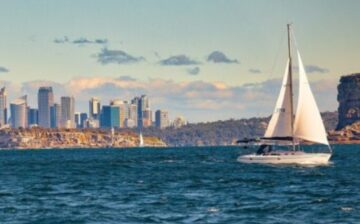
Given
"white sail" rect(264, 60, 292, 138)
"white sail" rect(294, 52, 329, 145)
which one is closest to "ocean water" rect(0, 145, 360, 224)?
"white sail" rect(294, 52, 329, 145)

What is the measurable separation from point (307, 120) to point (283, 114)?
4566 millimetres

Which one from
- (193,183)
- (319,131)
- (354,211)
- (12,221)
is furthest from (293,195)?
(319,131)

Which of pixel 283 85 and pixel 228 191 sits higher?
pixel 283 85

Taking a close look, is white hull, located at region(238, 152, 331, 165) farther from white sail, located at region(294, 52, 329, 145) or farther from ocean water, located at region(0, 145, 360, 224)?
ocean water, located at region(0, 145, 360, 224)

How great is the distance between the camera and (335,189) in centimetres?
7206

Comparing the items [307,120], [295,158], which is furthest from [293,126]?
→ [295,158]

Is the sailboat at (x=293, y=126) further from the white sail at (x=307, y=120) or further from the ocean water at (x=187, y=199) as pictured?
the ocean water at (x=187, y=199)

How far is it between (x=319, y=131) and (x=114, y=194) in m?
48.7

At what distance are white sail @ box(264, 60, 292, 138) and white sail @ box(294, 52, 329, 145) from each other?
2328 mm

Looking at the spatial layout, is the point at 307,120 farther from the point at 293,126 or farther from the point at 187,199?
the point at 187,199

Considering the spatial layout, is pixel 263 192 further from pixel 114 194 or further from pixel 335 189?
pixel 114 194

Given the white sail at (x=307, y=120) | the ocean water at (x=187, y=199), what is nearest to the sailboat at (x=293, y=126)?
the white sail at (x=307, y=120)

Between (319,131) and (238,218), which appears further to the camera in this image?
(319,131)

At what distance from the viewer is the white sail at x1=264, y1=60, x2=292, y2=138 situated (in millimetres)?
116675
